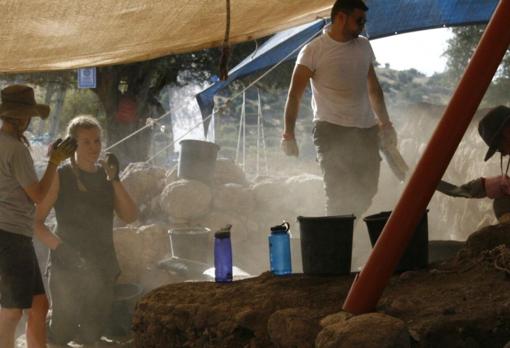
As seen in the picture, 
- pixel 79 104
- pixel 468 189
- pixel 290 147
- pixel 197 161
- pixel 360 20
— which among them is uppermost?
pixel 79 104

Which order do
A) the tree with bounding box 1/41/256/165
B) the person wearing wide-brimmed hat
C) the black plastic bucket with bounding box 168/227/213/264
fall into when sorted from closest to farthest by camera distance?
1. the person wearing wide-brimmed hat
2. the black plastic bucket with bounding box 168/227/213/264
3. the tree with bounding box 1/41/256/165

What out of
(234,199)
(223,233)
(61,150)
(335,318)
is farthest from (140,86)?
(335,318)

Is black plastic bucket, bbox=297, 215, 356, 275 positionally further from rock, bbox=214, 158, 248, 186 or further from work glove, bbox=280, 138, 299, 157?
rock, bbox=214, 158, 248, 186

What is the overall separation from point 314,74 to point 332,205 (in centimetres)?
91

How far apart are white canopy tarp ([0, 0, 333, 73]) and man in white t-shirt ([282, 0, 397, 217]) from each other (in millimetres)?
634

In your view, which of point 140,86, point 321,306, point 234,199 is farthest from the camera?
point 140,86

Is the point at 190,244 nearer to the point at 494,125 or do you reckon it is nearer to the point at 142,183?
the point at 142,183

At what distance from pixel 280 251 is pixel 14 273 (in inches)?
61.0

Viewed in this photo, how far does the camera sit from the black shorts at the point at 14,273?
14.4 ft

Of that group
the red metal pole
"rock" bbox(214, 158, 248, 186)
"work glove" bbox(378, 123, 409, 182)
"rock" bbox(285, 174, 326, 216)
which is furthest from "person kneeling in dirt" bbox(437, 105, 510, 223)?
"rock" bbox(214, 158, 248, 186)

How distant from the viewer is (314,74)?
5375mm

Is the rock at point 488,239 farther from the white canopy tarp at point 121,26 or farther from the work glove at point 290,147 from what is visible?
the white canopy tarp at point 121,26

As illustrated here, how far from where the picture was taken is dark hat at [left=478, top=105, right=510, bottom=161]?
462 cm

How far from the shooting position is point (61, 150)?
14.9ft
